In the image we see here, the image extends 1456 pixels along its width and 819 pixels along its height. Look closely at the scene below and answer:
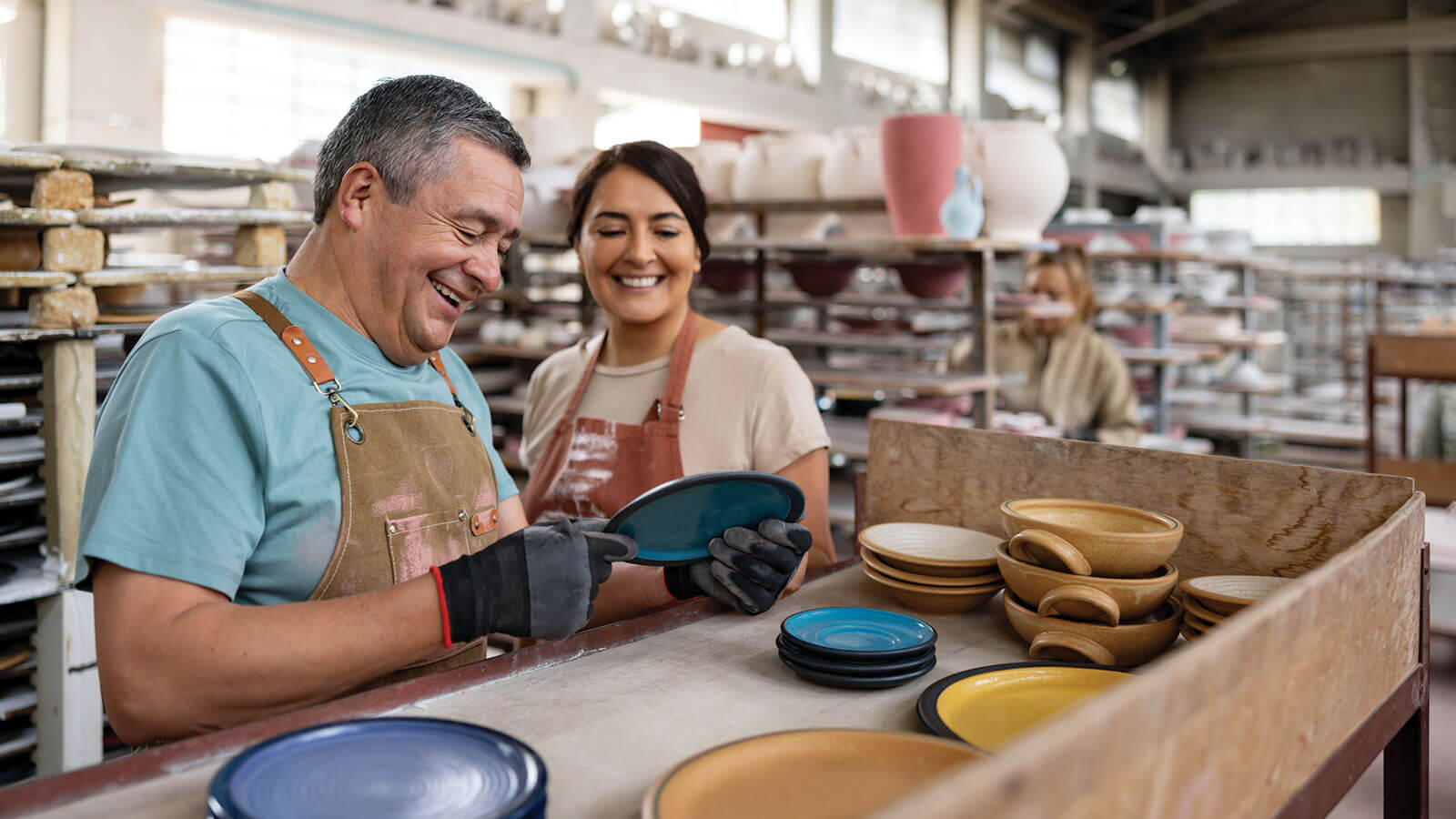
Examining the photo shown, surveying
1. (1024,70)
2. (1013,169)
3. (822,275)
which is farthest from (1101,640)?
(1024,70)

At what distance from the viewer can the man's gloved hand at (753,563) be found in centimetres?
132

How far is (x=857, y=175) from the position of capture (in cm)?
332

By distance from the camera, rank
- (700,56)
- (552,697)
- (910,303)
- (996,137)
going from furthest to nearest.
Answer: (700,56) → (910,303) → (996,137) → (552,697)

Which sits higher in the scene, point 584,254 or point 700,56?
point 700,56

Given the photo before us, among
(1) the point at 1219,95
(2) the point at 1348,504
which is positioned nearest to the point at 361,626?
(2) the point at 1348,504

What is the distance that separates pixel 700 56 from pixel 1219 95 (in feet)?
41.7

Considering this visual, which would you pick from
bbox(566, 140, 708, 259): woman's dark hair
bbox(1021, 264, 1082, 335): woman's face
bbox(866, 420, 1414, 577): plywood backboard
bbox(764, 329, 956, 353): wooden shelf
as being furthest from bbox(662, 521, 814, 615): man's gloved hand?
bbox(1021, 264, 1082, 335): woman's face

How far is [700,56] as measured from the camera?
10445 mm

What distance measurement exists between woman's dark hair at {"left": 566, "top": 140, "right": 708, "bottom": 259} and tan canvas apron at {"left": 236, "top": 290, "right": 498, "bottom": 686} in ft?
2.59

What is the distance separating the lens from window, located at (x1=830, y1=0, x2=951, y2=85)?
12.7 m

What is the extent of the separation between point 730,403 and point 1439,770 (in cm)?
222

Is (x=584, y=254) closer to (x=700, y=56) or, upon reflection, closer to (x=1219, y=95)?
(x=700, y=56)

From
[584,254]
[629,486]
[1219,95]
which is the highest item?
[1219,95]

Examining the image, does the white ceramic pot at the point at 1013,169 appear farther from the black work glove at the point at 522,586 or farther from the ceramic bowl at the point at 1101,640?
the black work glove at the point at 522,586
